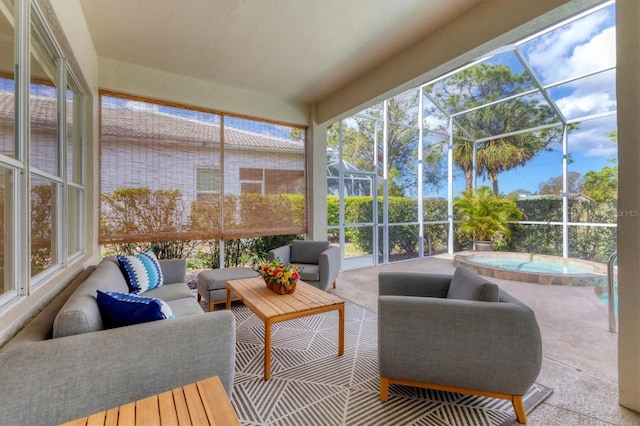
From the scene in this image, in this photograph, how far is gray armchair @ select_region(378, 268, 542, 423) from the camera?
5.07 ft

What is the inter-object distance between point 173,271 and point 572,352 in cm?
390

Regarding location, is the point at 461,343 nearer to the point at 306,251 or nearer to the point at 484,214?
the point at 306,251

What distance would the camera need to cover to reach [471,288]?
1.85m

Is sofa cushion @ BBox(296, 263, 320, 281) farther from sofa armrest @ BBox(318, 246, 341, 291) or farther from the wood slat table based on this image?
the wood slat table

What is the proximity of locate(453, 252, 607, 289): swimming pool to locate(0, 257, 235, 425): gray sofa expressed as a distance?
510 centimetres

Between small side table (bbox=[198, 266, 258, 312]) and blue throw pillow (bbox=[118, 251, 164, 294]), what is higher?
blue throw pillow (bbox=[118, 251, 164, 294])

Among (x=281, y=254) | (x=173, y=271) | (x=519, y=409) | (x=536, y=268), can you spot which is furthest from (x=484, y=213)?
(x=173, y=271)

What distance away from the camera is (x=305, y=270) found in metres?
3.76

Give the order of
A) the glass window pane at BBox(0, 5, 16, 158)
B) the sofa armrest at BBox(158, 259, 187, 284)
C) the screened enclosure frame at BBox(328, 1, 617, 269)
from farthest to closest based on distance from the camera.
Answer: the screened enclosure frame at BBox(328, 1, 617, 269) → the sofa armrest at BBox(158, 259, 187, 284) → the glass window pane at BBox(0, 5, 16, 158)

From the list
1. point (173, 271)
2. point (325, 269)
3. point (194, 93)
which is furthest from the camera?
point (194, 93)

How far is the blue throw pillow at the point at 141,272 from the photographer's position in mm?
2547

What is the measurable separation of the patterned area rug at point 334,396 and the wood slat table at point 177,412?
708mm

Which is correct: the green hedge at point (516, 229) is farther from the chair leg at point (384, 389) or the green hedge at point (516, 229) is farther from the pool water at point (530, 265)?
the chair leg at point (384, 389)

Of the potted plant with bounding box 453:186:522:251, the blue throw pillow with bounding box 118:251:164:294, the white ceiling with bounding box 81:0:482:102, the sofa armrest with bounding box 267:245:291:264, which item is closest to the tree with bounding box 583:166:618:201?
the potted plant with bounding box 453:186:522:251
